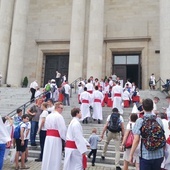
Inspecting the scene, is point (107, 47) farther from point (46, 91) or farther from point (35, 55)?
point (46, 91)

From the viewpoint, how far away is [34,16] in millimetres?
26141

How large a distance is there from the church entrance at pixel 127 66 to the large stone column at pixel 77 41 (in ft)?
14.1

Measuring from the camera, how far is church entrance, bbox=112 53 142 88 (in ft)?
77.7

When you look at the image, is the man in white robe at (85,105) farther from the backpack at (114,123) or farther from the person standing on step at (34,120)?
the backpack at (114,123)

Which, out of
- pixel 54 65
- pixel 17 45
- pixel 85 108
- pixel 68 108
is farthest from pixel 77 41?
pixel 85 108

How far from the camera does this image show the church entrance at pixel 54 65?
81.5ft

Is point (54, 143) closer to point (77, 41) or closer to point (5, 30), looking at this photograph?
point (77, 41)

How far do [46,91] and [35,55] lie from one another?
11.2 m

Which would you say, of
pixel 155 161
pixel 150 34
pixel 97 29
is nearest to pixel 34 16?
pixel 97 29

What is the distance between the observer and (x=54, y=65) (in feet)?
83.1

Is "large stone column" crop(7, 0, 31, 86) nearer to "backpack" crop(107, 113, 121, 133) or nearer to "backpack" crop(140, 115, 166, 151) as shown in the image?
"backpack" crop(107, 113, 121, 133)

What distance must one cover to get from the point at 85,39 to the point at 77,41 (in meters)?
2.07

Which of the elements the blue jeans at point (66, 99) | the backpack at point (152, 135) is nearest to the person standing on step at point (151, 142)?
the backpack at point (152, 135)

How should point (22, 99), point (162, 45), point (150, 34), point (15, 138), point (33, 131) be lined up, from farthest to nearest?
point (150, 34)
point (162, 45)
point (22, 99)
point (33, 131)
point (15, 138)
